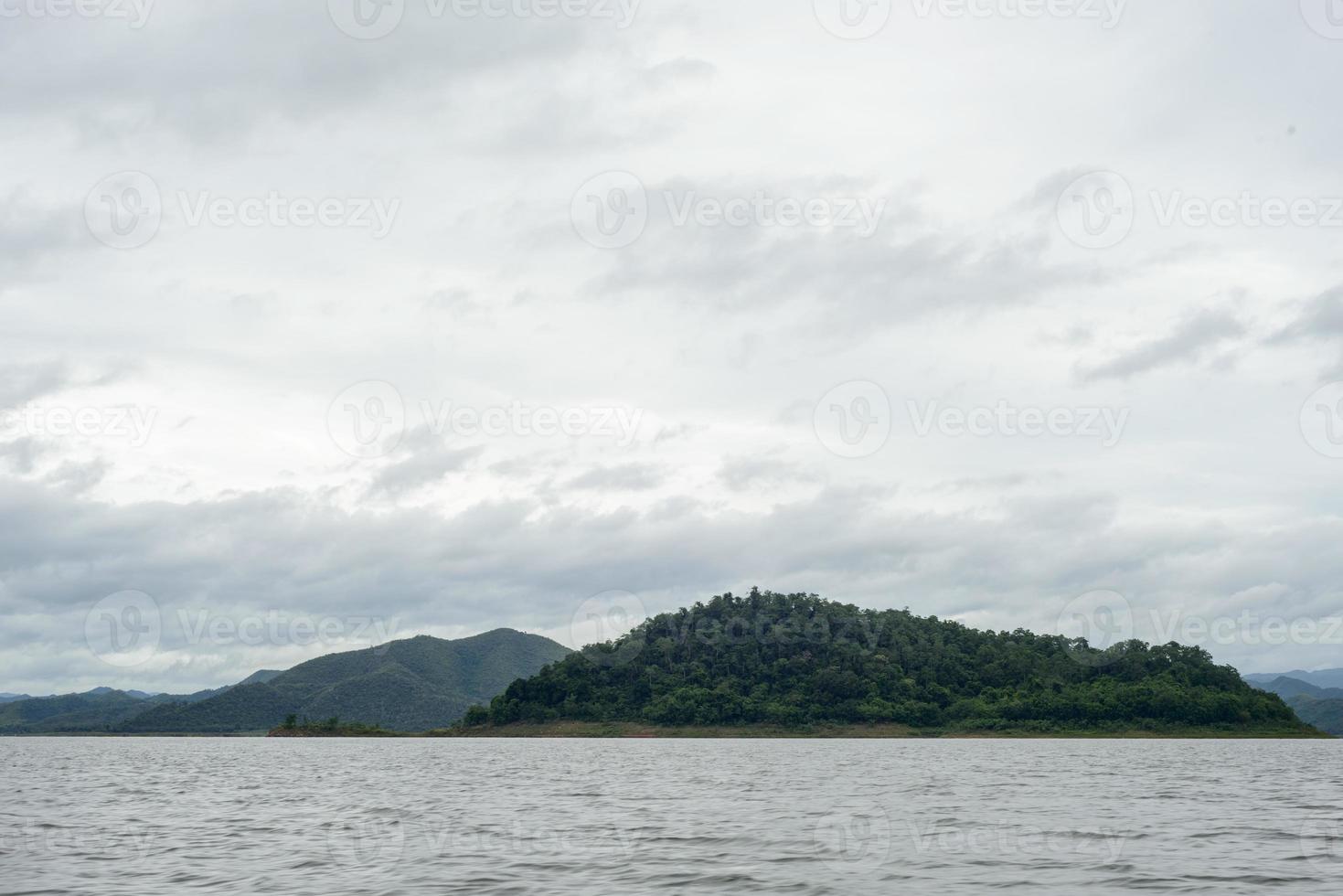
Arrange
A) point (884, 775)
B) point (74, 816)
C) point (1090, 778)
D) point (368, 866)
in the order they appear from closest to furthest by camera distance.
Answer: point (368, 866)
point (74, 816)
point (1090, 778)
point (884, 775)

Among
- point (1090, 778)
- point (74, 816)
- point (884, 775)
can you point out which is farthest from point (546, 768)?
point (74, 816)

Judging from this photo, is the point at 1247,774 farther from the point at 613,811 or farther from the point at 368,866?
the point at 368,866

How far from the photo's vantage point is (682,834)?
4994 cm

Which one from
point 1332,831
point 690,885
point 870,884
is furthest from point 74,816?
point 1332,831

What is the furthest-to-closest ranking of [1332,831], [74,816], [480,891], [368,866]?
[74,816] < [1332,831] < [368,866] < [480,891]

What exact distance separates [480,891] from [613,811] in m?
28.2

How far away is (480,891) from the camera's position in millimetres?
34188

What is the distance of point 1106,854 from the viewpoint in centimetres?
4212

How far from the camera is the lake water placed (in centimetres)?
3612

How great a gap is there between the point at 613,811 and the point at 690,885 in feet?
89.6

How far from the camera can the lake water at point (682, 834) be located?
36.1 m

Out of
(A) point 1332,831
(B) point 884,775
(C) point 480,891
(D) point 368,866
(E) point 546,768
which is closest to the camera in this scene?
(C) point 480,891

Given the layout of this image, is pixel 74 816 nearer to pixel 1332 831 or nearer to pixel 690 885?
pixel 690 885

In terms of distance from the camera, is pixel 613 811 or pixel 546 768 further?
pixel 546 768
